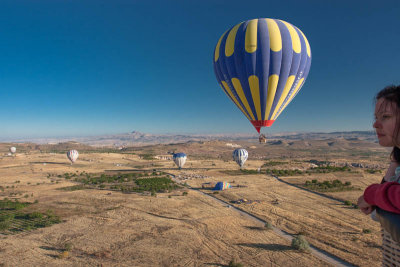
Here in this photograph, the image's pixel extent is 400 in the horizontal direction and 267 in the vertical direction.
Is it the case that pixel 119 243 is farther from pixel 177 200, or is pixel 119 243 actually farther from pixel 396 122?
pixel 396 122

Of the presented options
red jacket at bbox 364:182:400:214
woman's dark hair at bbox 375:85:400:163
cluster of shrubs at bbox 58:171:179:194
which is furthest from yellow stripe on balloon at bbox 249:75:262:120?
red jacket at bbox 364:182:400:214

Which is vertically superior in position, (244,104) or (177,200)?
(244,104)

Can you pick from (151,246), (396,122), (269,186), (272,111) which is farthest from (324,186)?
(396,122)

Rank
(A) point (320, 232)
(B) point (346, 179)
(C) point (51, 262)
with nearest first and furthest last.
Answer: (C) point (51, 262) < (A) point (320, 232) < (B) point (346, 179)

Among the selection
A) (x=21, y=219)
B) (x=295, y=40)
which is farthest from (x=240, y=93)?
(x=21, y=219)

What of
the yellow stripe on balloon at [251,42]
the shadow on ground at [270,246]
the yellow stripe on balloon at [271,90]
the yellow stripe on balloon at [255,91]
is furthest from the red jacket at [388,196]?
the yellow stripe on balloon at [271,90]

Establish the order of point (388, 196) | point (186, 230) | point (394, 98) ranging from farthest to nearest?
point (186, 230) → point (394, 98) → point (388, 196)

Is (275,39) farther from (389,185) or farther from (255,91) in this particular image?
(389,185)
